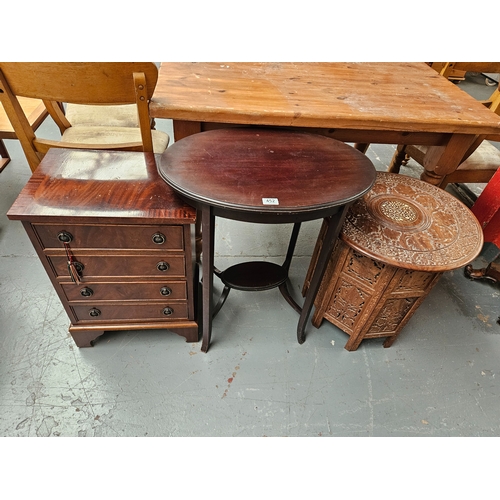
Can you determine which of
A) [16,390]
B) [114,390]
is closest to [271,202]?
[114,390]

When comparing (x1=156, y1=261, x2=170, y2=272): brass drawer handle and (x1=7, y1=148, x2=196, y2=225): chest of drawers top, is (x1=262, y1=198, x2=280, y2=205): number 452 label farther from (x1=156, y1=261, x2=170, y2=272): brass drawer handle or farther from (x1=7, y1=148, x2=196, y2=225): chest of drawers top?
(x1=156, y1=261, x2=170, y2=272): brass drawer handle

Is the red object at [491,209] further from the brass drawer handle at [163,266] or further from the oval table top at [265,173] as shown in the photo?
the brass drawer handle at [163,266]

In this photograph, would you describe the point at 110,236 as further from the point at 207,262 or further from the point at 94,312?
the point at 94,312

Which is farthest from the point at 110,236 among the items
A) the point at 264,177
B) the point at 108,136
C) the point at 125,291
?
the point at 108,136

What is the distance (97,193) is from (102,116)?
1111 mm

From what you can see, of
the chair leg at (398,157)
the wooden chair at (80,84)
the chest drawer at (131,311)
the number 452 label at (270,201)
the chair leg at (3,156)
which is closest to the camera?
the number 452 label at (270,201)

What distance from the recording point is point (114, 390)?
1.44 metres

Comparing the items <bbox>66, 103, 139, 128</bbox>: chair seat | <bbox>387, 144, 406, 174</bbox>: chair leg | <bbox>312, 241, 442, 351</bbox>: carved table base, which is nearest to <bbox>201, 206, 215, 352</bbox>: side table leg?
<bbox>312, 241, 442, 351</bbox>: carved table base

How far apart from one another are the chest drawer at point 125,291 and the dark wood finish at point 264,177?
0.15 meters

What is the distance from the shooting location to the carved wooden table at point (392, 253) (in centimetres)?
121

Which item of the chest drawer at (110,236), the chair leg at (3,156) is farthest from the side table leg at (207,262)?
the chair leg at (3,156)

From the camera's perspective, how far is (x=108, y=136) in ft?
5.81

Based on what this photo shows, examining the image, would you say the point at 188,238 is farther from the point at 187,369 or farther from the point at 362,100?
the point at 362,100

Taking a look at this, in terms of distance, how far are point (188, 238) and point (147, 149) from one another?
563mm
